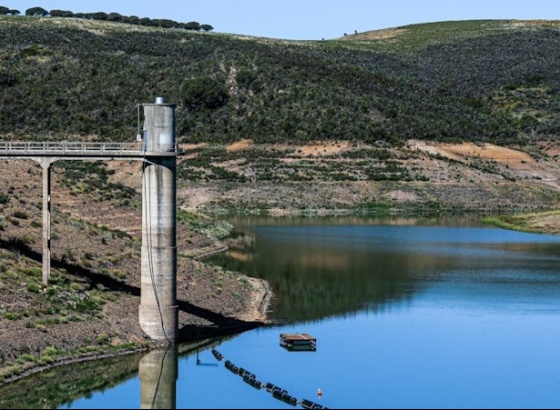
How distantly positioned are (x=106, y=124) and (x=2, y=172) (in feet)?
246

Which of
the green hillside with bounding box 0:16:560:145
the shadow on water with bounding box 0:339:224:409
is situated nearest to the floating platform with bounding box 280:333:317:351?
the shadow on water with bounding box 0:339:224:409

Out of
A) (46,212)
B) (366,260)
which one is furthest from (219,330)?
(366,260)

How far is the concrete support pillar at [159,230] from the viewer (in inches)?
1941

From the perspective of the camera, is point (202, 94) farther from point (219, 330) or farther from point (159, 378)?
point (159, 378)

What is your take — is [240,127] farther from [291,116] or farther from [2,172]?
[2,172]

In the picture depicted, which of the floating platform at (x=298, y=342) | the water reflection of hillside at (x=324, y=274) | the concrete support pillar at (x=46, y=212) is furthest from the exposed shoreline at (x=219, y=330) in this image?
the concrete support pillar at (x=46, y=212)

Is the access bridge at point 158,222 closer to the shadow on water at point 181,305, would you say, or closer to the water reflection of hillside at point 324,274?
the shadow on water at point 181,305

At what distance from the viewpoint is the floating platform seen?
50031 mm

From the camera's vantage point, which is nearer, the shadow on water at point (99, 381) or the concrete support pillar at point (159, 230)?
the shadow on water at point (99, 381)

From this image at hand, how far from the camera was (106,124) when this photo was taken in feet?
493

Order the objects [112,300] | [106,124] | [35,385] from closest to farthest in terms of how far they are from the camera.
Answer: [35,385] < [112,300] < [106,124]

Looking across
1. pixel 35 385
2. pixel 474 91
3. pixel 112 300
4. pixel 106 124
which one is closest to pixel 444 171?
pixel 106 124

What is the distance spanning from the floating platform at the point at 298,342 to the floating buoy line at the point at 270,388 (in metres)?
3.55

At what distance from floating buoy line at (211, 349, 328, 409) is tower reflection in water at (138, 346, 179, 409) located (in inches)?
87.0
